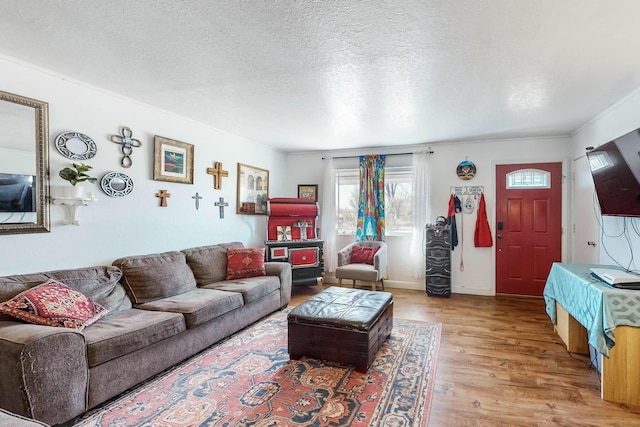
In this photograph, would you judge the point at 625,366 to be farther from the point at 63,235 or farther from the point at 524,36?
the point at 63,235

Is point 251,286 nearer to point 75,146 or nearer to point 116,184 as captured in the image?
point 116,184

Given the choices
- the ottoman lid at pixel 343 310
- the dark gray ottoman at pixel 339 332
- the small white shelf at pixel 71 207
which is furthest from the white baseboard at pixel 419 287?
the small white shelf at pixel 71 207

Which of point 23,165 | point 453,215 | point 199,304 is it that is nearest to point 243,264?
point 199,304

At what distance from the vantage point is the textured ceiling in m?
1.82

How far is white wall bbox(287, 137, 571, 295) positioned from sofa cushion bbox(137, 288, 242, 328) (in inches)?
127

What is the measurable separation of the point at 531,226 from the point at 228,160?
467 cm

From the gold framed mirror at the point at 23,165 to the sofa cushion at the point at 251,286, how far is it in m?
1.69

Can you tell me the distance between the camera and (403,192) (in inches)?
221

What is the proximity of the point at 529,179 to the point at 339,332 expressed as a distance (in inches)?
161

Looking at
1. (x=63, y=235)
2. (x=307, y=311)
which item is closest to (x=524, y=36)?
(x=307, y=311)

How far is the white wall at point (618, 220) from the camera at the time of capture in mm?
2999

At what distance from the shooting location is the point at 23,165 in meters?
2.52

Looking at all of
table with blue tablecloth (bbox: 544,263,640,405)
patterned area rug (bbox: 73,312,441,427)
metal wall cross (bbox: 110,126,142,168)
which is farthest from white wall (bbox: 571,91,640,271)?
metal wall cross (bbox: 110,126,142,168)

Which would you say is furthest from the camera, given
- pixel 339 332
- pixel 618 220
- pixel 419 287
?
pixel 419 287
